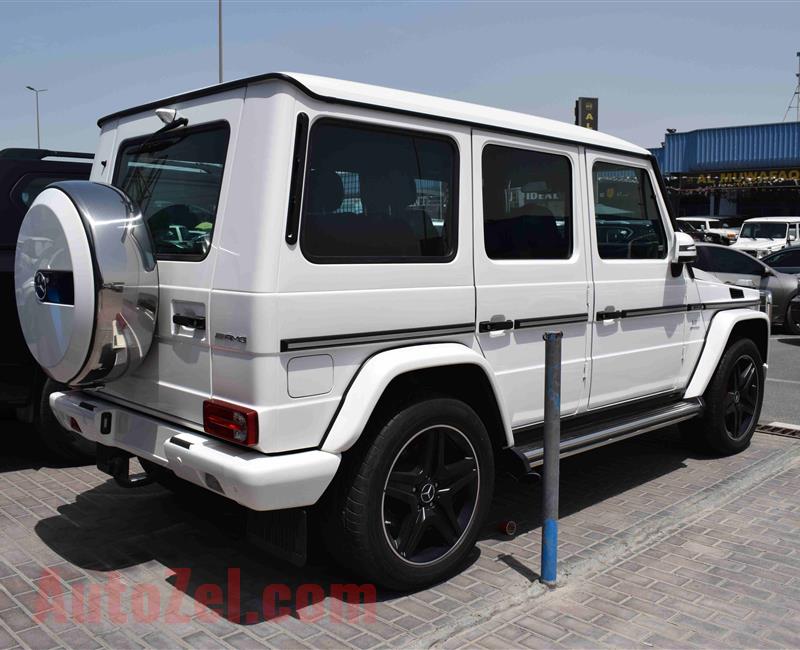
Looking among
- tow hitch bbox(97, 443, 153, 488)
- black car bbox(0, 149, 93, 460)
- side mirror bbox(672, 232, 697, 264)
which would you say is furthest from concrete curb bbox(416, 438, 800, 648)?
Result: black car bbox(0, 149, 93, 460)

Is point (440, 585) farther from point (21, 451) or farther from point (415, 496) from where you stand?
point (21, 451)

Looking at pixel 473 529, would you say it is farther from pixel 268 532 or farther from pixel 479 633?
pixel 268 532

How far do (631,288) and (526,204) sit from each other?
1017 mm

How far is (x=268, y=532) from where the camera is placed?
3486 millimetres

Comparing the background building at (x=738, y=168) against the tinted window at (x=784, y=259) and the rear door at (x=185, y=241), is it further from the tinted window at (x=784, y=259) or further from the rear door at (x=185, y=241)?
the rear door at (x=185, y=241)

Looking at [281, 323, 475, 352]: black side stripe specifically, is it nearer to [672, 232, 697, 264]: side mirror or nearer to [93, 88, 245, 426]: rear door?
[93, 88, 245, 426]: rear door

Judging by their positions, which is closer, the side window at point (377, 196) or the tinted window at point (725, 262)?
the side window at point (377, 196)

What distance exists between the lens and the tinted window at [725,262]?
1233 centimetres

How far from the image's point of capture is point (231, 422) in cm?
320

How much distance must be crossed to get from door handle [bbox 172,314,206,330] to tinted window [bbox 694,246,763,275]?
10378 millimetres

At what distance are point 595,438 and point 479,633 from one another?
152cm

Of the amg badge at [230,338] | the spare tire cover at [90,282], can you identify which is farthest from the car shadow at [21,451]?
the amg badge at [230,338]

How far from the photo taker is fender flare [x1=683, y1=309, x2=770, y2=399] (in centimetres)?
544

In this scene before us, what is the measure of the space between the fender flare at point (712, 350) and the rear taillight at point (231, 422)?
11.1ft
